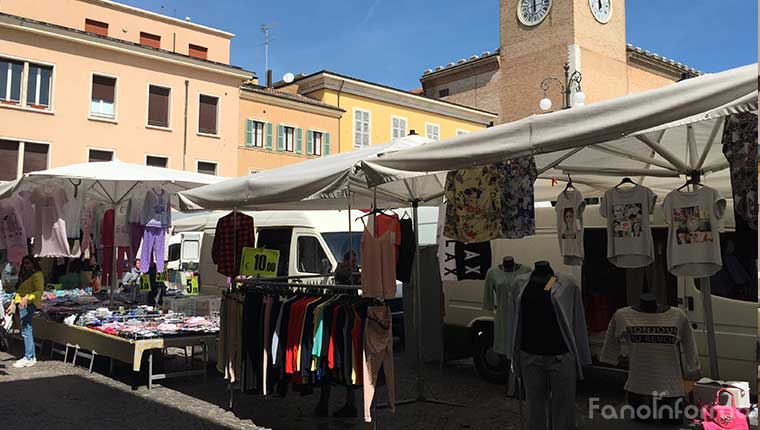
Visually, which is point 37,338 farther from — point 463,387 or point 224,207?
point 463,387

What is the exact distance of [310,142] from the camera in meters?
32.5

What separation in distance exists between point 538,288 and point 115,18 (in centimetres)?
3109

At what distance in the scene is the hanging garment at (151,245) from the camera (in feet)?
34.4

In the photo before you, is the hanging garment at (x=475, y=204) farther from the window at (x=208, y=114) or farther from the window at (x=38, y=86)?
the window at (x=208, y=114)

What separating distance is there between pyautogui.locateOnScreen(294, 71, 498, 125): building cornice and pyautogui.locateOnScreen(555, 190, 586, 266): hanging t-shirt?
1101 inches

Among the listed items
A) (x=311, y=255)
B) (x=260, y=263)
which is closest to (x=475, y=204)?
(x=260, y=263)

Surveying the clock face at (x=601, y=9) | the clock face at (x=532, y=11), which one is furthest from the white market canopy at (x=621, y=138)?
the clock face at (x=601, y=9)

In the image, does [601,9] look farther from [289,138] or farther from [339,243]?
[339,243]

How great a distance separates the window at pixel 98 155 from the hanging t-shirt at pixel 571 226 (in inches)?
938

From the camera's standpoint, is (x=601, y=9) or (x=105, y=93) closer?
(x=105, y=93)

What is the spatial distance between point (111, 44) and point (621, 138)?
26710 millimetres

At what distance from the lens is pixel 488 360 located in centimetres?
869

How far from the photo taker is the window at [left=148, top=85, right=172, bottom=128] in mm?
28016

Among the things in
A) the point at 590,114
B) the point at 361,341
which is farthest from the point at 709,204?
the point at 361,341
